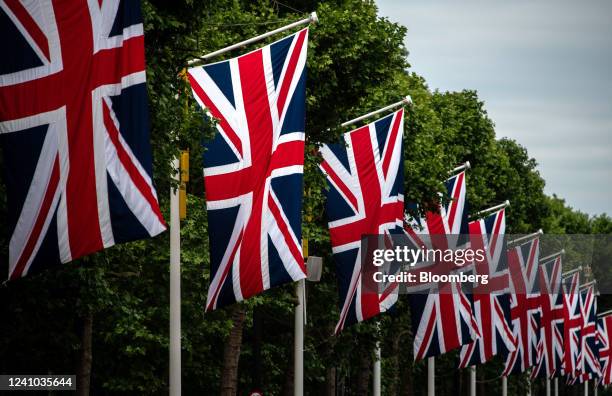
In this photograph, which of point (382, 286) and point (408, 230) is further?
point (408, 230)

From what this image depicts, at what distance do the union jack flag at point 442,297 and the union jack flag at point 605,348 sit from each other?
38131 mm

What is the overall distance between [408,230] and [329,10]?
6480 mm

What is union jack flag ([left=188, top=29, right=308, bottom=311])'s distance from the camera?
21.1 m

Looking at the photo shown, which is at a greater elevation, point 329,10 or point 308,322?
point 329,10

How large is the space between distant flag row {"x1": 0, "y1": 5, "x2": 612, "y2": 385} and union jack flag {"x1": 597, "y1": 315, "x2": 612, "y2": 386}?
36529mm

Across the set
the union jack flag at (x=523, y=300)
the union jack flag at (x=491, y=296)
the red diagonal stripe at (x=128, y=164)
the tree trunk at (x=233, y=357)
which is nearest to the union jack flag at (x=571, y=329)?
the union jack flag at (x=523, y=300)

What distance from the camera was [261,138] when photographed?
71.1ft

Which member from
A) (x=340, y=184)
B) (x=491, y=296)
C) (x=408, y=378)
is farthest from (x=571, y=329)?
(x=340, y=184)

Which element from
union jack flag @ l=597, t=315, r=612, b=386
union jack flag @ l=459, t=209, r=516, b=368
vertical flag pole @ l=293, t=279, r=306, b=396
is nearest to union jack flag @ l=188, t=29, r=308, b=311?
vertical flag pole @ l=293, t=279, r=306, b=396

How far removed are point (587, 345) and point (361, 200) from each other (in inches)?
1432

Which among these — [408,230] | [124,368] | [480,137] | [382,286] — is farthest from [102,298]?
[480,137]

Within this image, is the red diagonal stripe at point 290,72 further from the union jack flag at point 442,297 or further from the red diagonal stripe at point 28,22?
the union jack flag at point 442,297

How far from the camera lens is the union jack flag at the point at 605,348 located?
77.0 m

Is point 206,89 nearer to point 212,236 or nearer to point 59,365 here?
point 212,236
